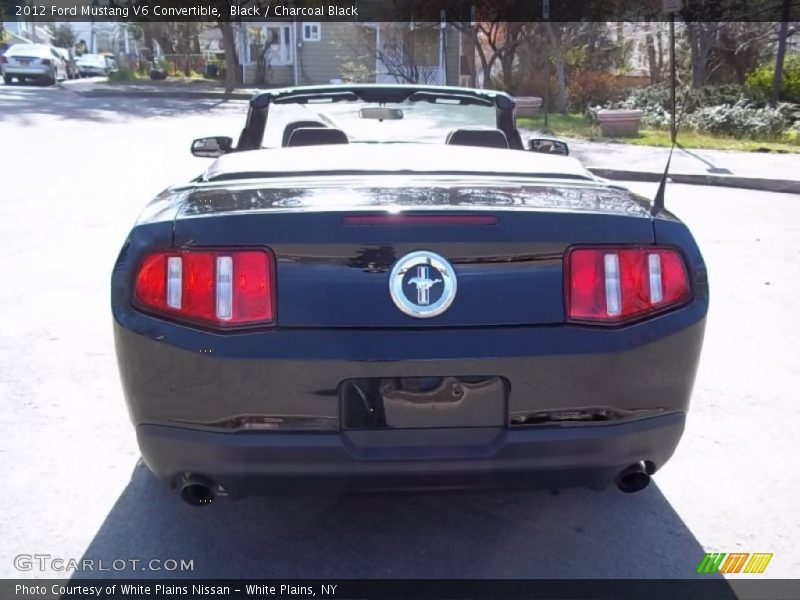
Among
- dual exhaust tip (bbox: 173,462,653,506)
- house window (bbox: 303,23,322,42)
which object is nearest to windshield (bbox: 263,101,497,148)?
dual exhaust tip (bbox: 173,462,653,506)

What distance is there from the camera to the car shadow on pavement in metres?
3.06

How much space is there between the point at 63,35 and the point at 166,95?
188ft

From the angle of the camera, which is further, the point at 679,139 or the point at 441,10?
the point at 441,10

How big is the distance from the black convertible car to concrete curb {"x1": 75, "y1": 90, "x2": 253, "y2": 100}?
2935 cm

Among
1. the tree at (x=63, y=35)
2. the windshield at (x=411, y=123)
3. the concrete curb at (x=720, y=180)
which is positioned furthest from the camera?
the tree at (x=63, y=35)

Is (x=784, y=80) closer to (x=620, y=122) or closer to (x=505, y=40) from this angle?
(x=620, y=122)

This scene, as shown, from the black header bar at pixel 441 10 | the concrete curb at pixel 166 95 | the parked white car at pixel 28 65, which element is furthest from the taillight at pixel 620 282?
the parked white car at pixel 28 65

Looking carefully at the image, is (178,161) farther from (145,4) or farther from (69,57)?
(69,57)

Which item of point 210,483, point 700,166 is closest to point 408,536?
point 210,483

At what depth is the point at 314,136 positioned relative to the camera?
4.69 m

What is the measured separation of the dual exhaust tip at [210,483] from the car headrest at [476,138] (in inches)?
95.4

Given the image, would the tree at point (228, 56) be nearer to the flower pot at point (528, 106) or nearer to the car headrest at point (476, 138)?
the flower pot at point (528, 106)

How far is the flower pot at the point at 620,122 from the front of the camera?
1886 centimetres

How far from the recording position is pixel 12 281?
22.3 ft
